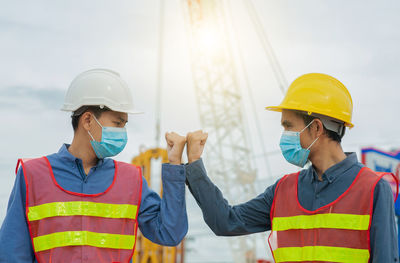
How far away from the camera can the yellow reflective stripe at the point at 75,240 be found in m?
3.02

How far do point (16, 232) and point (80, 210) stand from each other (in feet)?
1.45

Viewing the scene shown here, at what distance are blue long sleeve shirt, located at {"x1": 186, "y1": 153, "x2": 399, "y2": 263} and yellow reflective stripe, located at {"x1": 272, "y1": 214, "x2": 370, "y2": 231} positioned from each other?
0.24ft

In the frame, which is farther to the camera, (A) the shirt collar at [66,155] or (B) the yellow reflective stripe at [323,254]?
(A) the shirt collar at [66,155]

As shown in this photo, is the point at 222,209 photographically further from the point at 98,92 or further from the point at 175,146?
the point at 98,92

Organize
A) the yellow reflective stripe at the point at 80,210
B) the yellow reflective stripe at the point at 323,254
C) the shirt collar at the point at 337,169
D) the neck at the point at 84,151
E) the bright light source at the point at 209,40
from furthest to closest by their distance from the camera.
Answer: the bright light source at the point at 209,40 < the neck at the point at 84,151 < the shirt collar at the point at 337,169 < the yellow reflective stripe at the point at 80,210 < the yellow reflective stripe at the point at 323,254

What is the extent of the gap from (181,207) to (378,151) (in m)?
12.1

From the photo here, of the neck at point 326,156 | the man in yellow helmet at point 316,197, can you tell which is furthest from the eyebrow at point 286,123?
the neck at point 326,156

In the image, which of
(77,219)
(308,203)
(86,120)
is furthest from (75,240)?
(308,203)

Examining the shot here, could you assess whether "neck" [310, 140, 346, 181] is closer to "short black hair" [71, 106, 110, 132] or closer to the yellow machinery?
"short black hair" [71, 106, 110, 132]

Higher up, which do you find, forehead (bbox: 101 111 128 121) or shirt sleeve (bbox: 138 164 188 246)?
forehead (bbox: 101 111 128 121)

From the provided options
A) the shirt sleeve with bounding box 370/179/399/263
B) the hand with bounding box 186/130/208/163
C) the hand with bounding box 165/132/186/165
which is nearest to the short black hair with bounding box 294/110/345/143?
the shirt sleeve with bounding box 370/179/399/263

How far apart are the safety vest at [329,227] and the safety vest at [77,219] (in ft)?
3.69

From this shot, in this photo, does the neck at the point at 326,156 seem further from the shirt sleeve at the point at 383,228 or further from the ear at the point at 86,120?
the ear at the point at 86,120

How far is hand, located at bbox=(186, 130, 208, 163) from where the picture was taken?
347cm
